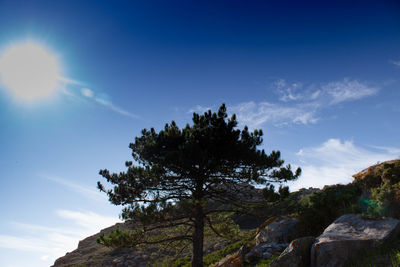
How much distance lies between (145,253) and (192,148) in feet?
101

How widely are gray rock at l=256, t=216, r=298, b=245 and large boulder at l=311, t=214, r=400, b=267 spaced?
13.5 ft

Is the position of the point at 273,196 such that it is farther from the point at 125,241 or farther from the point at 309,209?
the point at 125,241

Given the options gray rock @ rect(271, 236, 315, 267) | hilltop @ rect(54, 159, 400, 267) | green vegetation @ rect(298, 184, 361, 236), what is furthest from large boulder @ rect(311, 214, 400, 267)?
green vegetation @ rect(298, 184, 361, 236)

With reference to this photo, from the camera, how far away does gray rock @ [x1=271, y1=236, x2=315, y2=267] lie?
8852 millimetres

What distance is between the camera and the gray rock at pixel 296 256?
8852 millimetres

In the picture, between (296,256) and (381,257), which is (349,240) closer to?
(381,257)

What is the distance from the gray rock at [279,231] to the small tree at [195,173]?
2229 millimetres

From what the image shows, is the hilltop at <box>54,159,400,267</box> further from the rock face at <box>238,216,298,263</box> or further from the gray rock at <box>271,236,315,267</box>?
the gray rock at <box>271,236,315,267</box>

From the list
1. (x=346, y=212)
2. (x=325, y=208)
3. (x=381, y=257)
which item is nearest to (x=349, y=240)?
(x=381, y=257)

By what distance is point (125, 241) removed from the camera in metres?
13.1

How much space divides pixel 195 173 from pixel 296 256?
756 cm

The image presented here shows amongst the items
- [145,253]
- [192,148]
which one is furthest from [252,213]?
[145,253]

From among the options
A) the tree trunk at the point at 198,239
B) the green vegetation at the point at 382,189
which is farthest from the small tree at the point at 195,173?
the green vegetation at the point at 382,189

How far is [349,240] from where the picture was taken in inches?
329
